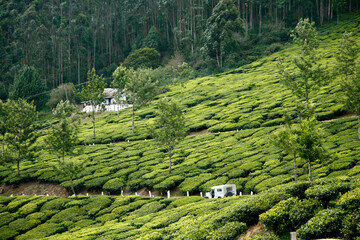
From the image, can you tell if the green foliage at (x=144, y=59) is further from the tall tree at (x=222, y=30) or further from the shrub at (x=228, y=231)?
the shrub at (x=228, y=231)

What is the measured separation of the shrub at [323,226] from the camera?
453 inches

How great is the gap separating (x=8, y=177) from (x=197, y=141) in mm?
22875

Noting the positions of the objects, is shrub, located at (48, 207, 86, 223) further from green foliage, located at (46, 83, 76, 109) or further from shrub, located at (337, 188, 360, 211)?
green foliage, located at (46, 83, 76, 109)

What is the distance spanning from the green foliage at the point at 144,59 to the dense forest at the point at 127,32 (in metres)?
6.94

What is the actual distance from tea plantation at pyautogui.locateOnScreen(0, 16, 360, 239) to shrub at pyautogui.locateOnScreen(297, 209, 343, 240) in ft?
0.11

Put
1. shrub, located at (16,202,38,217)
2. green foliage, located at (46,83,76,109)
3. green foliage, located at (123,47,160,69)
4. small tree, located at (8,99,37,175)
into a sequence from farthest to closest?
1. green foliage, located at (123,47,160,69)
2. green foliage, located at (46,83,76,109)
3. small tree, located at (8,99,37,175)
4. shrub, located at (16,202,38,217)

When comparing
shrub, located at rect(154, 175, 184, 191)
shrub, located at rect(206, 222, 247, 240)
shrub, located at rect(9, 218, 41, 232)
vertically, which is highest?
shrub, located at rect(206, 222, 247, 240)

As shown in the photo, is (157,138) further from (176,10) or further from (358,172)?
(176,10)

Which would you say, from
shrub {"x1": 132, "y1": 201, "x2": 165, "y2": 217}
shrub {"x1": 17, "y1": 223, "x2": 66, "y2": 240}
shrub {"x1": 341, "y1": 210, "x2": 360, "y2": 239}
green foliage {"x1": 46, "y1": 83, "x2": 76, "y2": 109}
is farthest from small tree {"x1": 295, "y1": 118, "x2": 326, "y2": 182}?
green foliage {"x1": 46, "y1": 83, "x2": 76, "y2": 109}

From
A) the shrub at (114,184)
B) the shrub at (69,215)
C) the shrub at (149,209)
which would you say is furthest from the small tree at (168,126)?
the shrub at (69,215)

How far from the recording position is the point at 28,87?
72.8 metres

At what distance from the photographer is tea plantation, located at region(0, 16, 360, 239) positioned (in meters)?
13.4

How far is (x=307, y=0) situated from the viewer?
82.2 m

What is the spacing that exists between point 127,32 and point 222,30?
42.9 m
